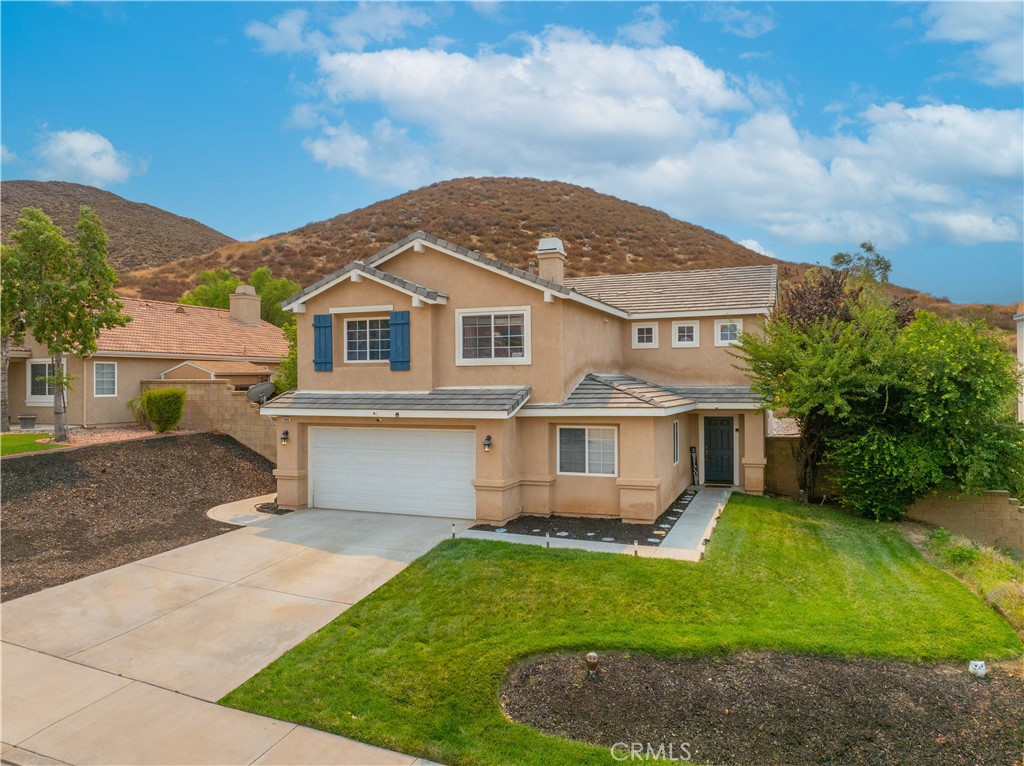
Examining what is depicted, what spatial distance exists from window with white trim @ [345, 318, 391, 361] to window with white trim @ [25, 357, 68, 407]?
14.8m

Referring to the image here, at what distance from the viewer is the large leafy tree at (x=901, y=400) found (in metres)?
13.7

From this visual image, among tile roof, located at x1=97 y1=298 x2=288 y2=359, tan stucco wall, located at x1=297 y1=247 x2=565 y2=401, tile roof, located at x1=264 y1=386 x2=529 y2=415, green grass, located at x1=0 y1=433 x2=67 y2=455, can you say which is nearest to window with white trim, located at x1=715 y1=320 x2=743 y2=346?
tan stucco wall, located at x1=297 y1=247 x2=565 y2=401

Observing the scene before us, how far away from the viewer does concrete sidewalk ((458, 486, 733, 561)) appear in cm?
1099

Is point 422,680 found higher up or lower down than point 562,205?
lower down

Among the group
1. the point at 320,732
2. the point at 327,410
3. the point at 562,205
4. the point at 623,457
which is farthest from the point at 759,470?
the point at 562,205

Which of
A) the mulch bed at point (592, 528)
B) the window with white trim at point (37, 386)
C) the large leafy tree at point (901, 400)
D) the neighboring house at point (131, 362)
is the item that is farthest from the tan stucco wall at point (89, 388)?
the large leafy tree at point (901, 400)

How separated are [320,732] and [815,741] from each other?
484cm

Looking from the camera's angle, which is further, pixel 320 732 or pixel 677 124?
pixel 677 124

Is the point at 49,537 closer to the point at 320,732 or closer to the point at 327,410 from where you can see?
the point at 327,410

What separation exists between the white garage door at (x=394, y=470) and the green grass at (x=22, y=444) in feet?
27.0

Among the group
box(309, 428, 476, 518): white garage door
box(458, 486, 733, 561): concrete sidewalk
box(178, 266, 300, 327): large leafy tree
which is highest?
box(178, 266, 300, 327): large leafy tree

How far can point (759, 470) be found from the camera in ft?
54.8

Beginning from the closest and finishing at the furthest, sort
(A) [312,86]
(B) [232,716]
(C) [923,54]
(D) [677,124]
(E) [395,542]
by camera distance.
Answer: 1. (B) [232,716]
2. (E) [395,542]
3. (C) [923,54]
4. (D) [677,124]
5. (A) [312,86]

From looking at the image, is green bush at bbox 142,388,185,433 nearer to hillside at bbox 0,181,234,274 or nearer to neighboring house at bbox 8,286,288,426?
neighboring house at bbox 8,286,288,426
